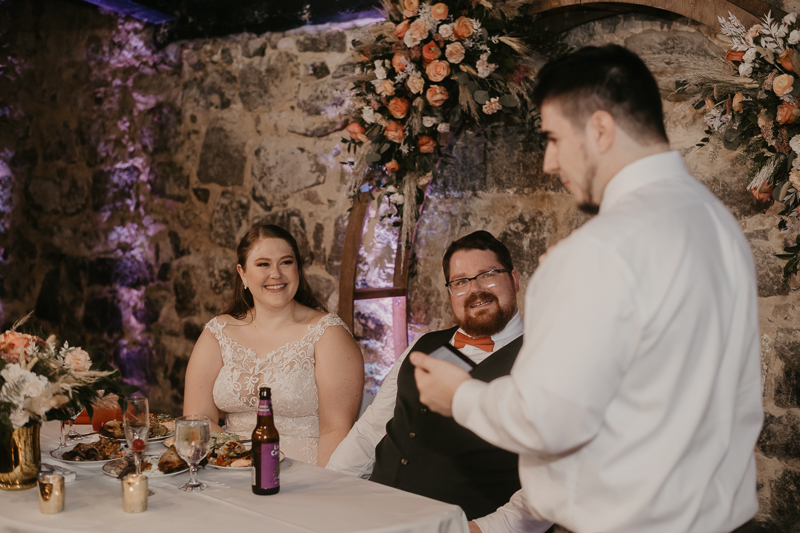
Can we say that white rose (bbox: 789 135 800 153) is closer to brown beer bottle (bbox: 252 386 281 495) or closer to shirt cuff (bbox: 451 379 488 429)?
shirt cuff (bbox: 451 379 488 429)

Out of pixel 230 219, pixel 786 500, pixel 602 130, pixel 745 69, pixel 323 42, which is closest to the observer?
pixel 602 130

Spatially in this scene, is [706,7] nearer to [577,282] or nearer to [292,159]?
[577,282]

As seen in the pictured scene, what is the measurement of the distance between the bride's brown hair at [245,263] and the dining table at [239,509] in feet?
3.93

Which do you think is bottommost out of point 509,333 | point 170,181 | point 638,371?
point 509,333

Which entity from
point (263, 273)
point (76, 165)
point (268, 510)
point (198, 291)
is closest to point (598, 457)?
point (268, 510)

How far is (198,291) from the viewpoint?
4020 mm

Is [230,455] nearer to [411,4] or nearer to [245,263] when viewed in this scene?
[245,263]

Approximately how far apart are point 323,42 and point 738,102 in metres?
2.17

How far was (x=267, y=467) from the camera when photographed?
1.58m

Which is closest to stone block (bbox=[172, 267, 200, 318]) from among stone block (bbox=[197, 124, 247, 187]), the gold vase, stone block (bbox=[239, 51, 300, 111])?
stone block (bbox=[197, 124, 247, 187])

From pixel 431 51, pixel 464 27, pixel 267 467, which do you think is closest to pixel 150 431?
pixel 267 467

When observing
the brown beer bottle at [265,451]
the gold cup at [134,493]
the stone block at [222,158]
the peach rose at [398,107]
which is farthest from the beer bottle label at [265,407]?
the stone block at [222,158]

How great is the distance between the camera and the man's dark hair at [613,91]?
114cm

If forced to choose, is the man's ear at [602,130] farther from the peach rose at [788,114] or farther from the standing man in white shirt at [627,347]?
the peach rose at [788,114]
